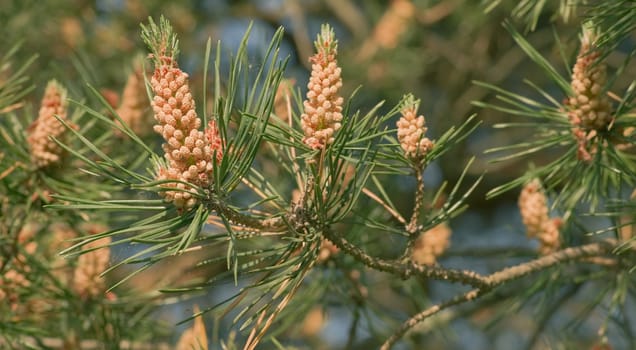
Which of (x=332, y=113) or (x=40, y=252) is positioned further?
(x=40, y=252)

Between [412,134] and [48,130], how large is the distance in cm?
42

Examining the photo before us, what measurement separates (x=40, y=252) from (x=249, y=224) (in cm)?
53

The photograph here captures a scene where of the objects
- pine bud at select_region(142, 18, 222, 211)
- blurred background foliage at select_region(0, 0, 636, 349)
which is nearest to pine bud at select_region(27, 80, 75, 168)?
pine bud at select_region(142, 18, 222, 211)

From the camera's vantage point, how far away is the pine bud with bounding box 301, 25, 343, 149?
60 centimetres

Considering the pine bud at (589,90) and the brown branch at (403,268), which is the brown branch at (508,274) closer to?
the brown branch at (403,268)

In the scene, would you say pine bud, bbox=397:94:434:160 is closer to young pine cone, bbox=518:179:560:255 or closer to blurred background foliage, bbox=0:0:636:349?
young pine cone, bbox=518:179:560:255

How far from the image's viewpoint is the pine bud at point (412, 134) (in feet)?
2.17

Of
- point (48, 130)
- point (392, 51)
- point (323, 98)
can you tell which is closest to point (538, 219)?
point (323, 98)

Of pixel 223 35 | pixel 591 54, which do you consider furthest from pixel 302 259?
pixel 223 35

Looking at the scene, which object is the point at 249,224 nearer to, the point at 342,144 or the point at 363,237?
the point at 342,144

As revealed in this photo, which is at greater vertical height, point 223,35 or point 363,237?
point 223,35

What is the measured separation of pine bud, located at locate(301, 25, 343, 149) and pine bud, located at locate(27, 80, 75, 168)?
37 centimetres

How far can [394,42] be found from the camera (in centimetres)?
181

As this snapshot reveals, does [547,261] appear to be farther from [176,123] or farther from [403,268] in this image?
[176,123]
